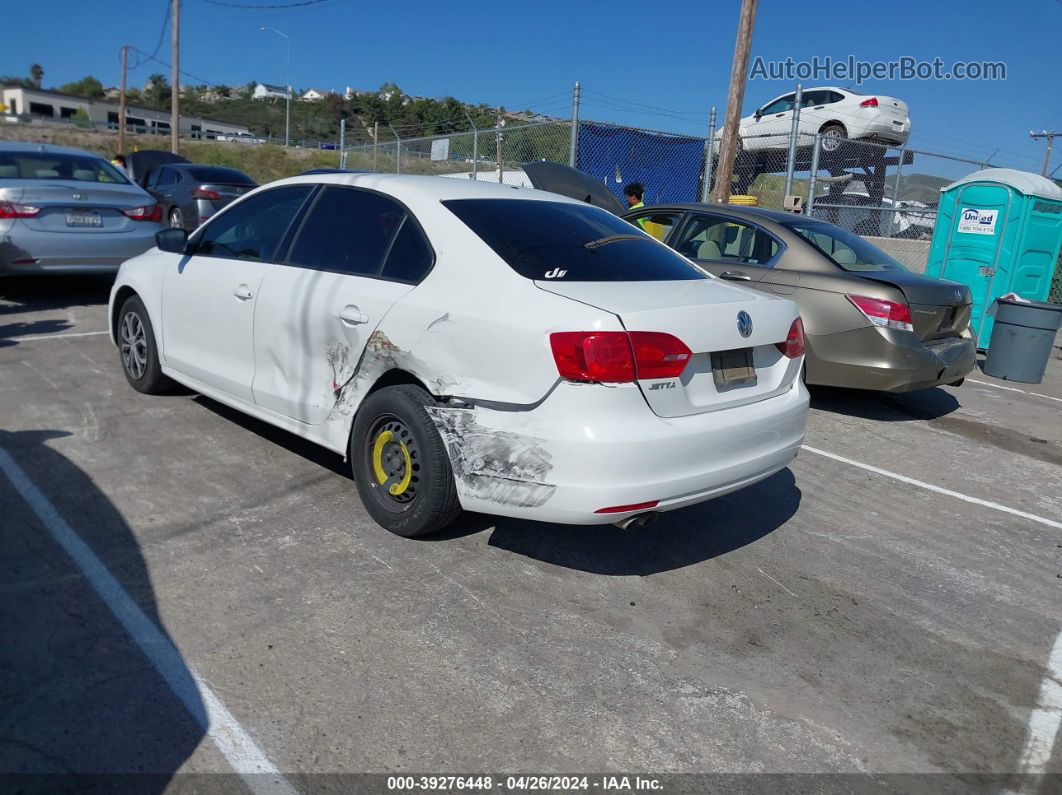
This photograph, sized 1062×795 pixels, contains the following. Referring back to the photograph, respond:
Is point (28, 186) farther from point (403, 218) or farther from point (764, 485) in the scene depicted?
point (764, 485)

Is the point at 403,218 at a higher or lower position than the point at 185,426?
higher

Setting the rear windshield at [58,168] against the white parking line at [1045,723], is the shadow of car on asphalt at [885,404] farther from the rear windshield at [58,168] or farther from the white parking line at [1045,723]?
the rear windshield at [58,168]

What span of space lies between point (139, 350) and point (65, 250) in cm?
330

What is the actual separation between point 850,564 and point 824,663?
107cm

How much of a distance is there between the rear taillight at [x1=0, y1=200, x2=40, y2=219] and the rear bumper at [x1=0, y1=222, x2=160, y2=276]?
0.37 feet

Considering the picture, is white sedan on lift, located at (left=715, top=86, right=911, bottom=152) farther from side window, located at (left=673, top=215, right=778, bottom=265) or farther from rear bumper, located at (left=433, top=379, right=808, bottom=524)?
rear bumper, located at (left=433, top=379, right=808, bottom=524)

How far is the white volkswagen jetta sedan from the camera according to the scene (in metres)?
3.37

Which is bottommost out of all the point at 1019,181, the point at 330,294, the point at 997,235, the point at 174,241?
the point at 330,294

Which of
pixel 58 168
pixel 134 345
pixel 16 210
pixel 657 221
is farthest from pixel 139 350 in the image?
pixel 657 221

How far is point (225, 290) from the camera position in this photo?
16.2 feet

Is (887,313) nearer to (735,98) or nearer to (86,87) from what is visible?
(735,98)

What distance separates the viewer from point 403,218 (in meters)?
4.20

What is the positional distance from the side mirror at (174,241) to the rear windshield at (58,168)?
445 cm

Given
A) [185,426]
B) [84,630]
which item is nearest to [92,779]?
[84,630]
